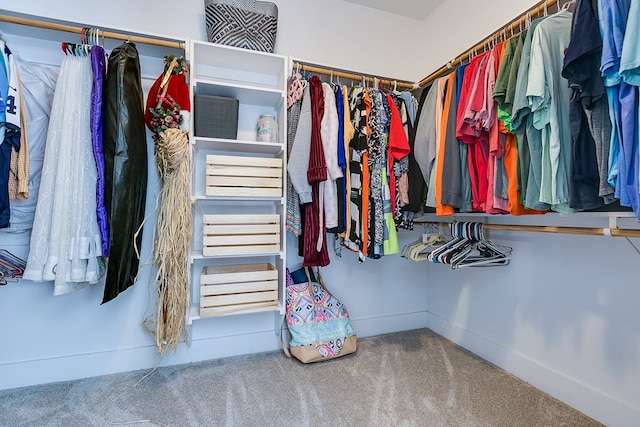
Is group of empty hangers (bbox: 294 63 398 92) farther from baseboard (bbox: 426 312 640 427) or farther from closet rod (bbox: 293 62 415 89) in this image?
baseboard (bbox: 426 312 640 427)

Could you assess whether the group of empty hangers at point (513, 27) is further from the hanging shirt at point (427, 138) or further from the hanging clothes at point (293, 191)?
the hanging clothes at point (293, 191)

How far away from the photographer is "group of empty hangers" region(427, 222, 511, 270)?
5.08 ft

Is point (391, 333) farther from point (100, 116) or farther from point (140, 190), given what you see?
point (100, 116)

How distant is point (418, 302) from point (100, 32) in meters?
2.48

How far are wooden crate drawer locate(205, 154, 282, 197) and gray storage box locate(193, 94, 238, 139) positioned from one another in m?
0.16

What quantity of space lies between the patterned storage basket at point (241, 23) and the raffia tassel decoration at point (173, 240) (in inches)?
23.4

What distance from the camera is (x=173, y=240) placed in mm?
1451

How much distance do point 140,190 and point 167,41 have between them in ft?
2.48

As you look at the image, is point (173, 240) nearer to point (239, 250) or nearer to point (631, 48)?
point (239, 250)

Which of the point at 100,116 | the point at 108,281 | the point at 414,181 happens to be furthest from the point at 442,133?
the point at 108,281

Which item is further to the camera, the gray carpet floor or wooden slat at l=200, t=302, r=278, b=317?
wooden slat at l=200, t=302, r=278, b=317

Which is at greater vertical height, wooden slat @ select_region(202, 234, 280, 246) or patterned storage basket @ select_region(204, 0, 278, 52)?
patterned storage basket @ select_region(204, 0, 278, 52)

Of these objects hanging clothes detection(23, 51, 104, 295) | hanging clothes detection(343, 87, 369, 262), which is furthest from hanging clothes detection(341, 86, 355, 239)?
hanging clothes detection(23, 51, 104, 295)

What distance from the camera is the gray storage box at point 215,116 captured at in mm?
1558
